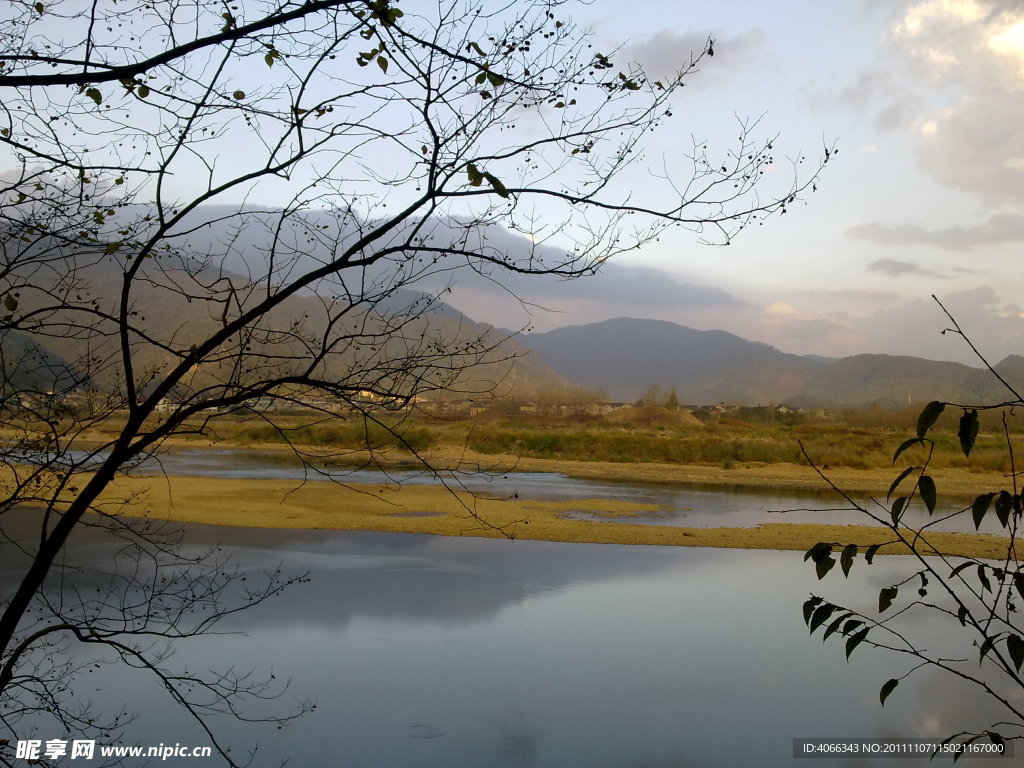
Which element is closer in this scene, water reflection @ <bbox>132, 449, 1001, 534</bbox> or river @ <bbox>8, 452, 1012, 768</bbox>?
river @ <bbox>8, 452, 1012, 768</bbox>

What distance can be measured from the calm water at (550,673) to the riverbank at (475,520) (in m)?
2.58

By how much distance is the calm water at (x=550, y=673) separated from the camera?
5441mm

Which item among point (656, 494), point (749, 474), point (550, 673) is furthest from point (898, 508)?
point (749, 474)

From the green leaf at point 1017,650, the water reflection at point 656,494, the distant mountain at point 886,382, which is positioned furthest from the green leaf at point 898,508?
the distant mountain at point 886,382

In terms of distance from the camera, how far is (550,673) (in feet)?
22.3

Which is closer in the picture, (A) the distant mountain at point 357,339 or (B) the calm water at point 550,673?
(A) the distant mountain at point 357,339

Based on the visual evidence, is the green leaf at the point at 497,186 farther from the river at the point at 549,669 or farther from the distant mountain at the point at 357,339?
the river at the point at 549,669

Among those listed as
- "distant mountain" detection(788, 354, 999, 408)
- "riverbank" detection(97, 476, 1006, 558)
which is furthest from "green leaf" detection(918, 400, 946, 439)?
"distant mountain" detection(788, 354, 999, 408)

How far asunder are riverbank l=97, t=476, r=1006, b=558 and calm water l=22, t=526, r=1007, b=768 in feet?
8.47

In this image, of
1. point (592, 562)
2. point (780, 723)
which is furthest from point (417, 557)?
point (780, 723)

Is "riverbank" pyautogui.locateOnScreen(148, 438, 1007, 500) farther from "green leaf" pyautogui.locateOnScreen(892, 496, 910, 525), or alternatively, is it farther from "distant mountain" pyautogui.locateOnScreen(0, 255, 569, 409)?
"green leaf" pyautogui.locateOnScreen(892, 496, 910, 525)

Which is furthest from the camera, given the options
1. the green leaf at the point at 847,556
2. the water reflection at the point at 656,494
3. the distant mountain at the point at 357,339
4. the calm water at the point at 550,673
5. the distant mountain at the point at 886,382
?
the distant mountain at the point at 886,382

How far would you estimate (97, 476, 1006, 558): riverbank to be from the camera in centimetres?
1350

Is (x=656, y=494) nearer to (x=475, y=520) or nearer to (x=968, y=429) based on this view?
(x=475, y=520)
